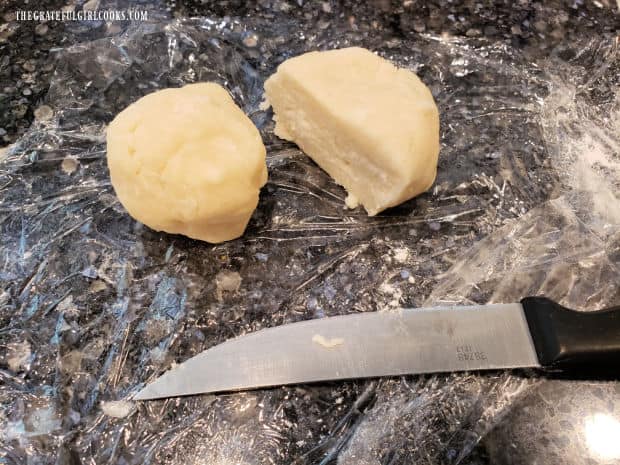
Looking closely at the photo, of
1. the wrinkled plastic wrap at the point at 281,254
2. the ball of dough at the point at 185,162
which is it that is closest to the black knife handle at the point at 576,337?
the wrinkled plastic wrap at the point at 281,254

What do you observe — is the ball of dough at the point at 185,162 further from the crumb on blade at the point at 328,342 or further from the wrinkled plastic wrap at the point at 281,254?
the crumb on blade at the point at 328,342

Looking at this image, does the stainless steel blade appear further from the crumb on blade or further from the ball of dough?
the ball of dough

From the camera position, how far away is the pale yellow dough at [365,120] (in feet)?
5.02

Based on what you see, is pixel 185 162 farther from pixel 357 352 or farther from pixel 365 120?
pixel 357 352

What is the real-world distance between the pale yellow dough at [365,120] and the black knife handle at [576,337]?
1.75 feet

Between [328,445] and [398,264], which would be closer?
[328,445]

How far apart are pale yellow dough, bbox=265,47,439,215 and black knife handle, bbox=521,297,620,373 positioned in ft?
1.75

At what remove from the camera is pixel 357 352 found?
4.68 ft

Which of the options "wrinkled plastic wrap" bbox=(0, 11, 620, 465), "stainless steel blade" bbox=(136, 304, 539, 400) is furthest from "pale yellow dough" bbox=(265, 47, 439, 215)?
"stainless steel blade" bbox=(136, 304, 539, 400)

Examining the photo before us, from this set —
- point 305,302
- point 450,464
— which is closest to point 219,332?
point 305,302

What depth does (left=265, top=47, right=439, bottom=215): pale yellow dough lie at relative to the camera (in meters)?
1.53

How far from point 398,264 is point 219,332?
588 mm

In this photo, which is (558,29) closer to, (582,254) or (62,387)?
(582,254)

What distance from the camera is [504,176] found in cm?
183
